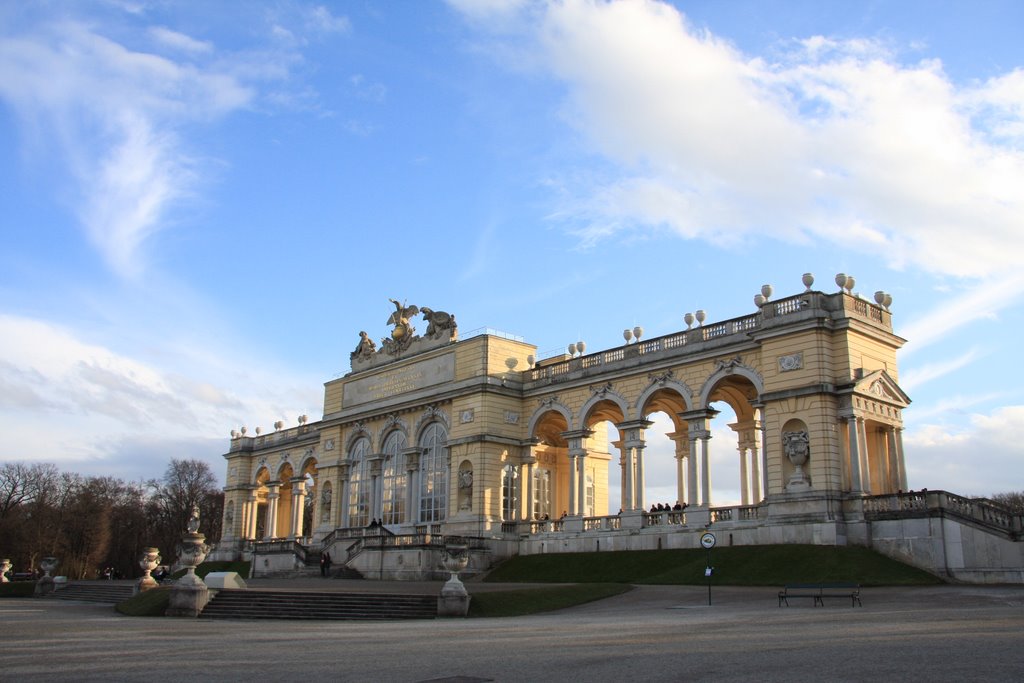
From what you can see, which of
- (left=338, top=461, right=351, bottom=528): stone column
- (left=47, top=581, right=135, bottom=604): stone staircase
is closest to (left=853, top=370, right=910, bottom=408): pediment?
(left=47, top=581, right=135, bottom=604): stone staircase

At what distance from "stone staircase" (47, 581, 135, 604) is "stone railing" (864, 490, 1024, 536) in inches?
1165

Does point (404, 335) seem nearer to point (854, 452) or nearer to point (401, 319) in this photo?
point (401, 319)

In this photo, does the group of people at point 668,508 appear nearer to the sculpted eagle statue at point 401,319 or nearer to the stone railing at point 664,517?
the stone railing at point 664,517

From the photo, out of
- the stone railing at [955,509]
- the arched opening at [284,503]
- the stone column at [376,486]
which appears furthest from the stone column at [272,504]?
the stone railing at [955,509]

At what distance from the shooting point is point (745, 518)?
3662cm

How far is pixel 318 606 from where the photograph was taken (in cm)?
2697

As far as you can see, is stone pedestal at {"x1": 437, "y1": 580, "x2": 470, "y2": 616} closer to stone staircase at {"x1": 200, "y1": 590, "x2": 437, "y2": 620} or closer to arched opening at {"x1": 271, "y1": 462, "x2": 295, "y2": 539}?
stone staircase at {"x1": 200, "y1": 590, "x2": 437, "y2": 620}

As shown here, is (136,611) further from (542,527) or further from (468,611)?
(542,527)

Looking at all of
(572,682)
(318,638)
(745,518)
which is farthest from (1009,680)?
(745,518)

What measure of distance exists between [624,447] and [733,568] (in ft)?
35.9

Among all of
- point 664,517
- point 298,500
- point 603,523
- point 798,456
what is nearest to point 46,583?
point 603,523

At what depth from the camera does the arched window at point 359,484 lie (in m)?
54.2

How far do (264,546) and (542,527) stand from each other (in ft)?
51.7

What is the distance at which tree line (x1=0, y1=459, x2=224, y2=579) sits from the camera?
76500 millimetres
